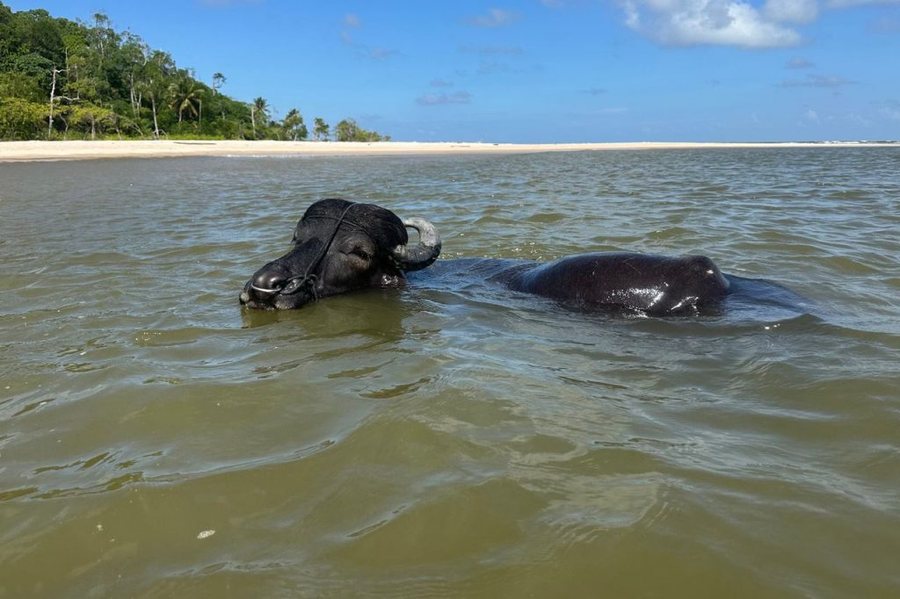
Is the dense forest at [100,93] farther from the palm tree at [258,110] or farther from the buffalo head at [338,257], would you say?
the buffalo head at [338,257]

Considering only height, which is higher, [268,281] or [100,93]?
[100,93]

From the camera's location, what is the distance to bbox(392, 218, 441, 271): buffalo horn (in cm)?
620

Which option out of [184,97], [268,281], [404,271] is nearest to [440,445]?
[268,281]

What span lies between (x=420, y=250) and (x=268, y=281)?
1.65 metres

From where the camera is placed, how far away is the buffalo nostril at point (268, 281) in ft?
17.0

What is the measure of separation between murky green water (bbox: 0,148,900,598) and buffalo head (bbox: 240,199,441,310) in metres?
0.21

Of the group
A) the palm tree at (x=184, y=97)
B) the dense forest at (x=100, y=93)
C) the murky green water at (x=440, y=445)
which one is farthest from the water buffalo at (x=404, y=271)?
the palm tree at (x=184, y=97)

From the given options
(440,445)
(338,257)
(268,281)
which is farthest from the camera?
(338,257)

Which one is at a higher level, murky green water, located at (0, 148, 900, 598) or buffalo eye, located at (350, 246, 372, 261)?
buffalo eye, located at (350, 246, 372, 261)

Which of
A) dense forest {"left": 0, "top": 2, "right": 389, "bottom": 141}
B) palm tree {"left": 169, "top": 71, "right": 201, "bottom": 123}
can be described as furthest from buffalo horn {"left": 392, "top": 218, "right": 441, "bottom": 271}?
palm tree {"left": 169, "top": 71, "right": 201, "bottom": 123}

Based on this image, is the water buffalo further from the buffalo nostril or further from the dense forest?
the dense forest

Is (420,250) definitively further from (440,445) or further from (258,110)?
(258,110)

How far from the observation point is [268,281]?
204 inches

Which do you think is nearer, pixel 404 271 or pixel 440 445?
pixel 440 445
